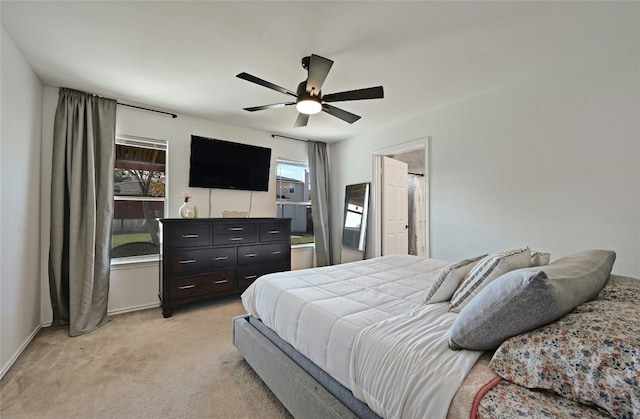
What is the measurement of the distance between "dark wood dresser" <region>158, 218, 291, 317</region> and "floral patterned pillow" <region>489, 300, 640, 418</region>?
3047mm

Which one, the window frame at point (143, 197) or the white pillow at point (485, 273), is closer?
the white pillow at point (485, 273)

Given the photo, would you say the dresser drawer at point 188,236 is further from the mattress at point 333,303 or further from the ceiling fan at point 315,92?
the ceiling fan at point 315,92

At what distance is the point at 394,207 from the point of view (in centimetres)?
454

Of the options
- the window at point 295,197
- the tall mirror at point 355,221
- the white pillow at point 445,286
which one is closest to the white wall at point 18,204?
the window at point 295,197

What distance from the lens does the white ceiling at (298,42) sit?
5.68ft

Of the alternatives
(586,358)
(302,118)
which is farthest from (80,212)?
(586,358)

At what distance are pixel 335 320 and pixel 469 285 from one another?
28.2 inches

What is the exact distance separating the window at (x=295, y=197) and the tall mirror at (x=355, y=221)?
0.65m

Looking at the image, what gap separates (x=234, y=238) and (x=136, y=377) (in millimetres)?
1750

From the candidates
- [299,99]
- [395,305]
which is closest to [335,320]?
[395,305]

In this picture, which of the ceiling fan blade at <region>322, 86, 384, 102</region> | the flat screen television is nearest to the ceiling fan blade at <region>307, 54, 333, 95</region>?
the ceiling fan blade at <region>322, 86, 384, 102</region>

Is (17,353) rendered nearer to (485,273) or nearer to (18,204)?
(18,204)

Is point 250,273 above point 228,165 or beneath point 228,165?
beneath

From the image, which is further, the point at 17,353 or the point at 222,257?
the point at 222,257
